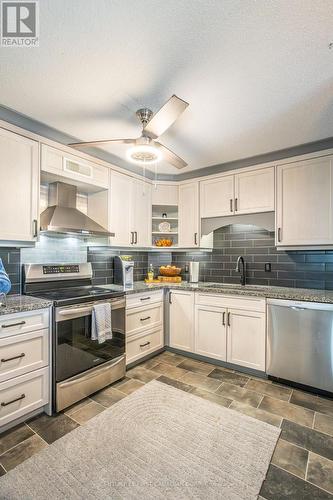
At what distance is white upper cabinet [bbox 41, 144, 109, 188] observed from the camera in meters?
2.46

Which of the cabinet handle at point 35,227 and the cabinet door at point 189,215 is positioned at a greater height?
the cabinet door at point 189,215

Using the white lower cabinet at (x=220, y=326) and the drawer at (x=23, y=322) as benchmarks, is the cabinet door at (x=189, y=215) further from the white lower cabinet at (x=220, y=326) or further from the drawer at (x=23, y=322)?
the drawer at (x=23, y=322)

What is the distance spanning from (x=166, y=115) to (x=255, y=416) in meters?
2.42

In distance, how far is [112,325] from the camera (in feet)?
8.48

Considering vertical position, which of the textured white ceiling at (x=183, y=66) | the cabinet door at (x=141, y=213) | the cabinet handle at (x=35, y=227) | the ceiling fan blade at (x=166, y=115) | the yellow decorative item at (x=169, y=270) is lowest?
the yellow decorative item at (x=169, y=270)

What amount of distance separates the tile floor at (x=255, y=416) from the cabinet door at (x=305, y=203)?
1.58 m

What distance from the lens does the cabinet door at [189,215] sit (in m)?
3.62

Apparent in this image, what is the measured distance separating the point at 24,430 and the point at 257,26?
9.89 ft

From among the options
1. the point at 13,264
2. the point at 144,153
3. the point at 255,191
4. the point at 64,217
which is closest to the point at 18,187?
the point at 64,217

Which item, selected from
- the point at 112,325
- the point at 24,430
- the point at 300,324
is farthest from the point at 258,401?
the point at 24,430

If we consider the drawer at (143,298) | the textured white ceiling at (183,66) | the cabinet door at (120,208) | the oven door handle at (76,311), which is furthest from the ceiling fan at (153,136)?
the drawer at (143,298)

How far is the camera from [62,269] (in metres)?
2.83

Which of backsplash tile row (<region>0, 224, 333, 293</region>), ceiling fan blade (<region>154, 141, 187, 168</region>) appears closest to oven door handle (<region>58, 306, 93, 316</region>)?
backsplash tile row (<region>0, 224, 333, 293</region>)

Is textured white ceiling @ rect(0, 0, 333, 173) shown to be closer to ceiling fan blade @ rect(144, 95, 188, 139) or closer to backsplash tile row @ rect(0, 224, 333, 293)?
ceiling fan blade @ rect(144, 95, 188, 139)
